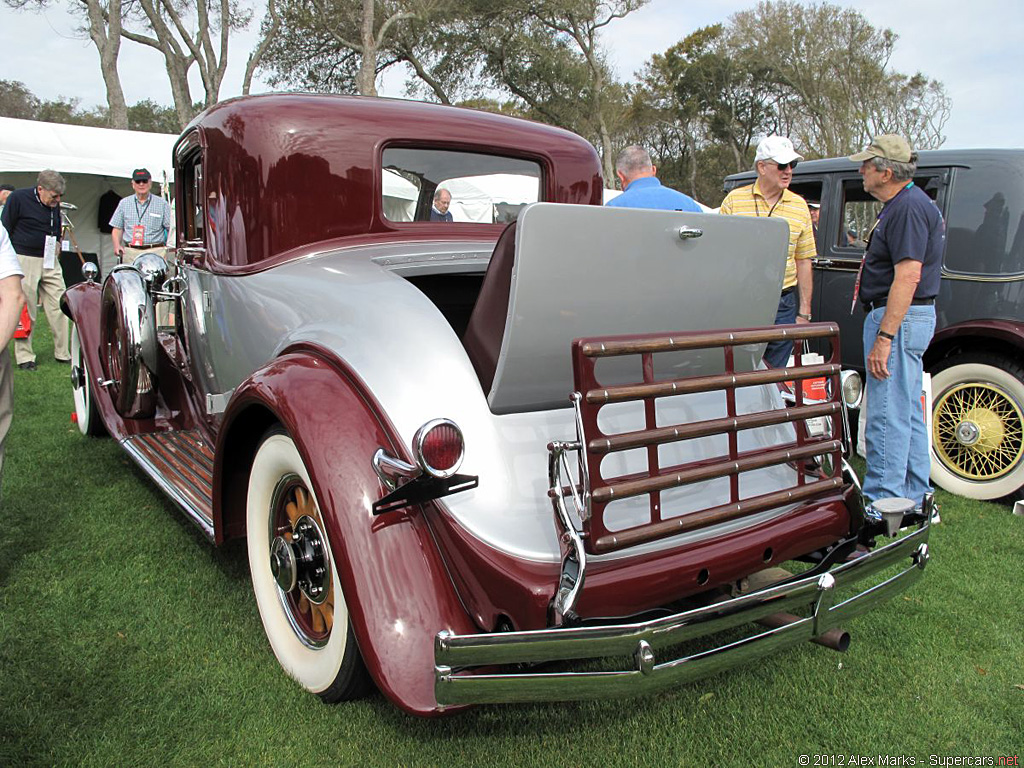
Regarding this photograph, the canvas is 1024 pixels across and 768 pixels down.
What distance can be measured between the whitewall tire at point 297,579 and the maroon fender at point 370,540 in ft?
0.43

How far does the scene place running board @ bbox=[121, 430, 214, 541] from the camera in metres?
2.83

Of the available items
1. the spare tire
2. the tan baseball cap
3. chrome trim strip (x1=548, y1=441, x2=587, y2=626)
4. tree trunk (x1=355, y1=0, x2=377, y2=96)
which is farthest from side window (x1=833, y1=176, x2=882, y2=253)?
tree trunk (x1=355, y1=0, x2=377, y2=96)

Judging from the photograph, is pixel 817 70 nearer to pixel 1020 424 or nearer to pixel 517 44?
pixel 517 44

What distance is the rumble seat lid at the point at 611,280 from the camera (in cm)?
185

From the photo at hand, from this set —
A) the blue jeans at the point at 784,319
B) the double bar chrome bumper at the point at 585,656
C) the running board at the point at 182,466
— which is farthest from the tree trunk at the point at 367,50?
the double bar chrome bumper at the point at 585,656

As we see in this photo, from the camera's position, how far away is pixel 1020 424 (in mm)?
4250

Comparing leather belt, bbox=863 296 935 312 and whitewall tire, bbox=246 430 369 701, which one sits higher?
leather belt, bbox=863 296 935 312

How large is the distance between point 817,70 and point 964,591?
31.9m

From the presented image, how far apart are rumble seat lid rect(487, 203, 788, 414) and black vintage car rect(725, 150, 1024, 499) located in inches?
110

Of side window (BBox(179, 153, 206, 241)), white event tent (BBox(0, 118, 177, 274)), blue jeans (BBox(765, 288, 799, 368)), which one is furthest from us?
white event tent (BBox(0, 118, 177, 274))

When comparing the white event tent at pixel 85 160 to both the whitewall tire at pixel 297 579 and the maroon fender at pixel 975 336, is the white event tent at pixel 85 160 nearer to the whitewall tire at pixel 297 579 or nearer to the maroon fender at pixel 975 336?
the whitewall tire at pixel 297 579

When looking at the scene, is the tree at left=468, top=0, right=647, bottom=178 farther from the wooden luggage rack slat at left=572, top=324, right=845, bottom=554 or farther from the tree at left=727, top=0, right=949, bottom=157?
the wooden luggage rack slat at left=572, top=324, right=845, bottom=554

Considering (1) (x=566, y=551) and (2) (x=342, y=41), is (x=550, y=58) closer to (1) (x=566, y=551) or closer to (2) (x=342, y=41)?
(2) (x=342, y=41)

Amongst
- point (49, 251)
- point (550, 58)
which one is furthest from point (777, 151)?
point (550, 58)
